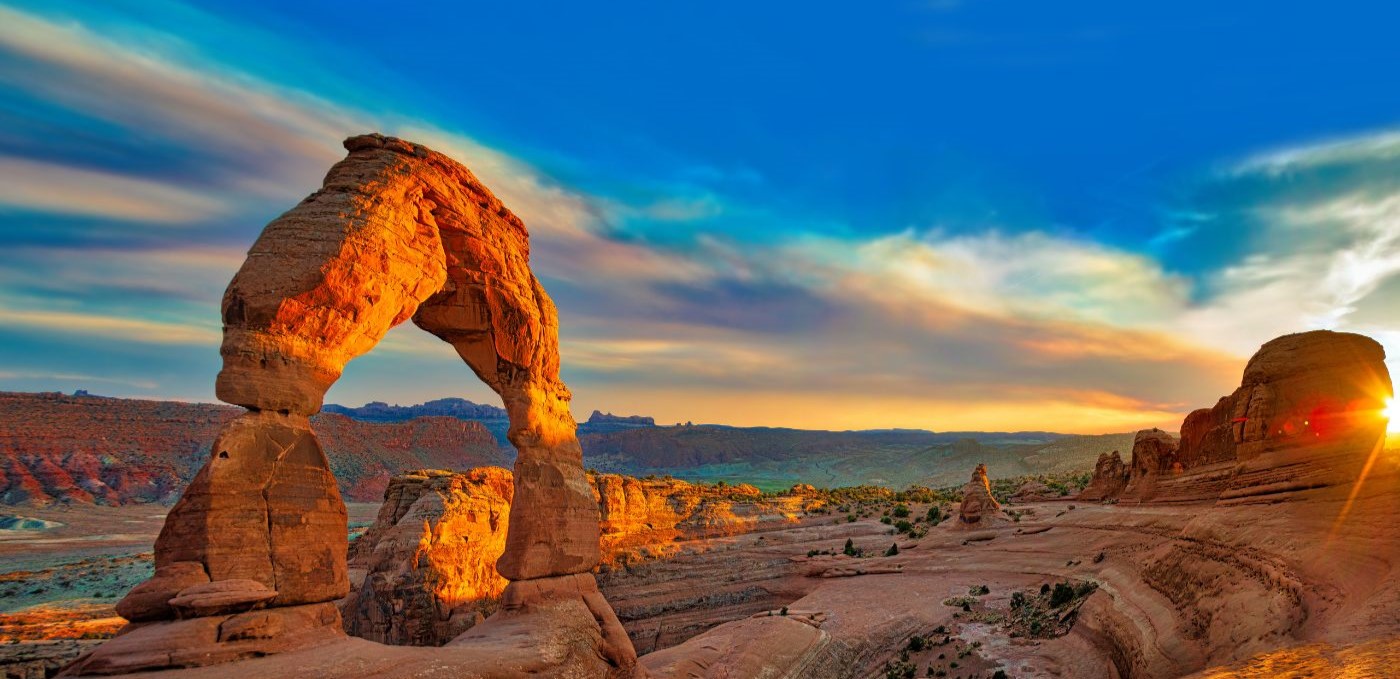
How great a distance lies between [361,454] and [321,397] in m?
119

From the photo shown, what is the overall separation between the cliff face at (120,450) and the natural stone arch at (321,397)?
69.2m

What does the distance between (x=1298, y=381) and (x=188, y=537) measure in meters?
22.7

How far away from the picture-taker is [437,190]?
12953mm

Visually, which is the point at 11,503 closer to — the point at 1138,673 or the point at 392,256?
the point at 392,256

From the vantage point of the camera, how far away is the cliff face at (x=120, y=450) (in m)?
77.0

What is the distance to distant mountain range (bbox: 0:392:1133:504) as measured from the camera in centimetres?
8019

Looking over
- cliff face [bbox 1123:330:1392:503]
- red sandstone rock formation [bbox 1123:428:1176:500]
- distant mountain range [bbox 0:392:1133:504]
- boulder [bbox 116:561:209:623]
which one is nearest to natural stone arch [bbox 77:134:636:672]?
boulder [bbox 116:561:209:623]

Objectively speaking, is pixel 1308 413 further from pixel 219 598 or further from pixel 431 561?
pixel 431 561

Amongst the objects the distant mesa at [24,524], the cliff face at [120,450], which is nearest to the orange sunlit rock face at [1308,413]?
the cliff face at [120,450]

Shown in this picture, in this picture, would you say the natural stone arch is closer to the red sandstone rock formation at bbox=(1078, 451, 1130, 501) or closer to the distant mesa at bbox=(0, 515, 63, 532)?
the red sandstone rock formation at bbox=(1078, 451, 1130, 501)

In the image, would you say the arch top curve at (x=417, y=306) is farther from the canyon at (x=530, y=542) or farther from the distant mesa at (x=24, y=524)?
the distant mesa at (x=24, y=524)

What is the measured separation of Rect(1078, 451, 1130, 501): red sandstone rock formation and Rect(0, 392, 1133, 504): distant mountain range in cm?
6158

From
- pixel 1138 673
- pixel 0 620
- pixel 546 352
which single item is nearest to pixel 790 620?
pixel 1138 673

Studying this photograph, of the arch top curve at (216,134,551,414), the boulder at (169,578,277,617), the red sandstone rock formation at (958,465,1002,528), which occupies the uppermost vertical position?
the arch top curve at (216,134,551,414)
